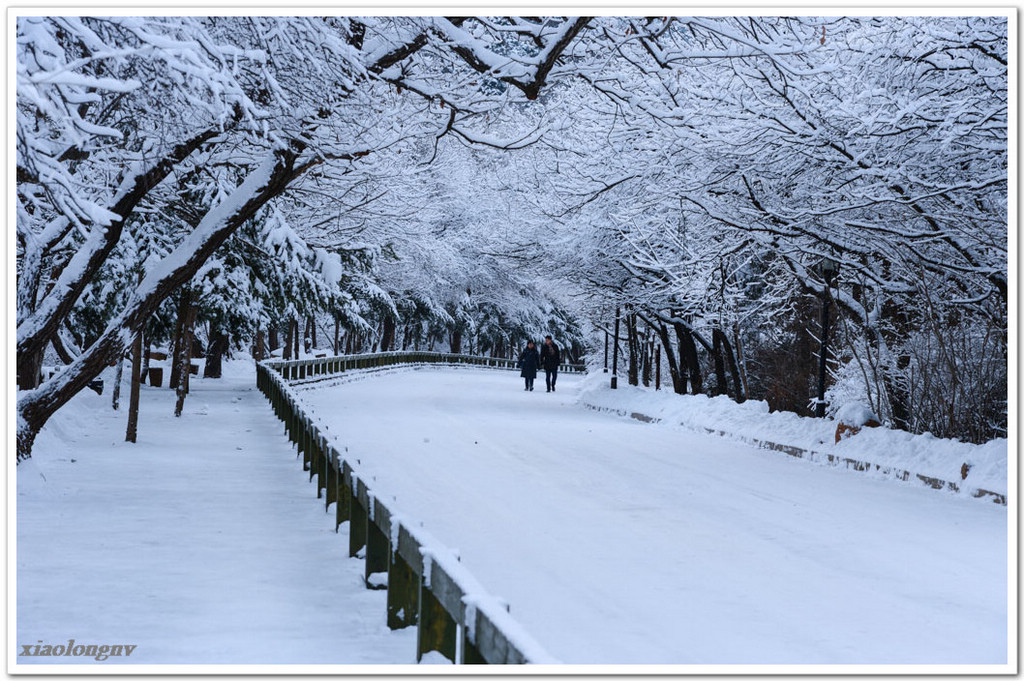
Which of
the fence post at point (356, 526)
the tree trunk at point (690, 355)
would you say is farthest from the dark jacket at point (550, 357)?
the fence post at point (356, 526)

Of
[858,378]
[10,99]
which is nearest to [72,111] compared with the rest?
[10,99]

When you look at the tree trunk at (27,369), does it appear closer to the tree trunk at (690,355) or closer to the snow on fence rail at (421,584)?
the snow on fence rail at (421,584)

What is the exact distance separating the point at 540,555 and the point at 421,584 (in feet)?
10.3

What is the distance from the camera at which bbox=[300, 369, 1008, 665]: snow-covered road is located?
6.35m

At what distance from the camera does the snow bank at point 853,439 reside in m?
12.2

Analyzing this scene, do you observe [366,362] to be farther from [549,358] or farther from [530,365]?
[549,358]

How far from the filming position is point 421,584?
5543 mm

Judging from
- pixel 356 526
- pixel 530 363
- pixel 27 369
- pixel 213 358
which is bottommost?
pixel 356 526

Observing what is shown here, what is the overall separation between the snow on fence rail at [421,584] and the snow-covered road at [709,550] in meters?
0.37

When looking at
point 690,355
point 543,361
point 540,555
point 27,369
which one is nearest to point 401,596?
point 540,555

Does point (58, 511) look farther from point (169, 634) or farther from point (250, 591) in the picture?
point (169, 634)

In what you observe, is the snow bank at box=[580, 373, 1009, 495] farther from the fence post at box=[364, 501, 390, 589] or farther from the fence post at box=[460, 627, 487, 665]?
the fence post at box=[460, 627, 487, 665]

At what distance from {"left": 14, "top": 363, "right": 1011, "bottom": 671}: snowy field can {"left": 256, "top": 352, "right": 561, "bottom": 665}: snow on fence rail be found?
188 mm

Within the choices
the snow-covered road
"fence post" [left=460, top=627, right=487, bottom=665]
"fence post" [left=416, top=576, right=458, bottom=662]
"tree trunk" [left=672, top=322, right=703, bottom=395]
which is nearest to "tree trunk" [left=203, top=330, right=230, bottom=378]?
"tree trunk" [left=672, top=322, right=703, bottom=395]
